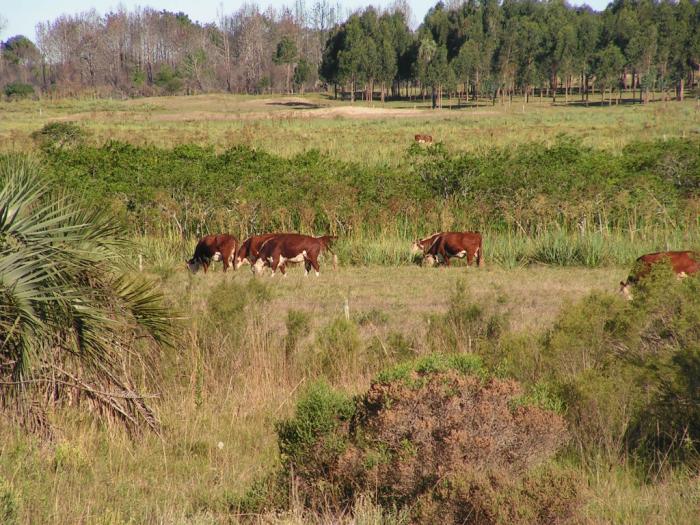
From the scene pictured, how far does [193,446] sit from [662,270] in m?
4.02

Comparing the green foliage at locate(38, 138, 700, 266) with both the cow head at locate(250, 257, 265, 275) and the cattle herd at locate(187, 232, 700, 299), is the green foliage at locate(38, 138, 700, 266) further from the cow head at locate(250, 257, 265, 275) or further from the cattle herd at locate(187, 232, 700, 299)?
the cow head at locate(250, 257, 265, 275)

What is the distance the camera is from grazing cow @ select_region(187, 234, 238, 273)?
1614 cm

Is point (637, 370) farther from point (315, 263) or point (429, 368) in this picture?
point (315, 263)

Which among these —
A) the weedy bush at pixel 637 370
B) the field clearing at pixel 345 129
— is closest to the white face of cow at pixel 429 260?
the weedy bush at pixel 637 370

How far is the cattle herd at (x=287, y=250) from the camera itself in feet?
51.3

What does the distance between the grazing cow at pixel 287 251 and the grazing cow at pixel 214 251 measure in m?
0.68

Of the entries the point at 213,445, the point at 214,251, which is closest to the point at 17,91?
the point at 214,251

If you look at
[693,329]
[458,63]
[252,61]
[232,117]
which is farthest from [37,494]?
Answer: [252,61]

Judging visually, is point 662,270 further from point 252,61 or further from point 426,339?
point 252,61

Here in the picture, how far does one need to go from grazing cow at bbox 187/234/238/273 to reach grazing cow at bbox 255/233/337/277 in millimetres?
685

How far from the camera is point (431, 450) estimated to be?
175 inches

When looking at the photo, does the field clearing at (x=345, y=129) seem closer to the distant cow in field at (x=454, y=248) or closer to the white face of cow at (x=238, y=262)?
the white face of cow at (x=238, y=262)

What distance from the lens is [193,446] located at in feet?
20.5

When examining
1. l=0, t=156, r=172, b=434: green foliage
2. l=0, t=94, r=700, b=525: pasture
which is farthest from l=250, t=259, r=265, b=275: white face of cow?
l=0, t=156, r=172, b=434: green foliage
